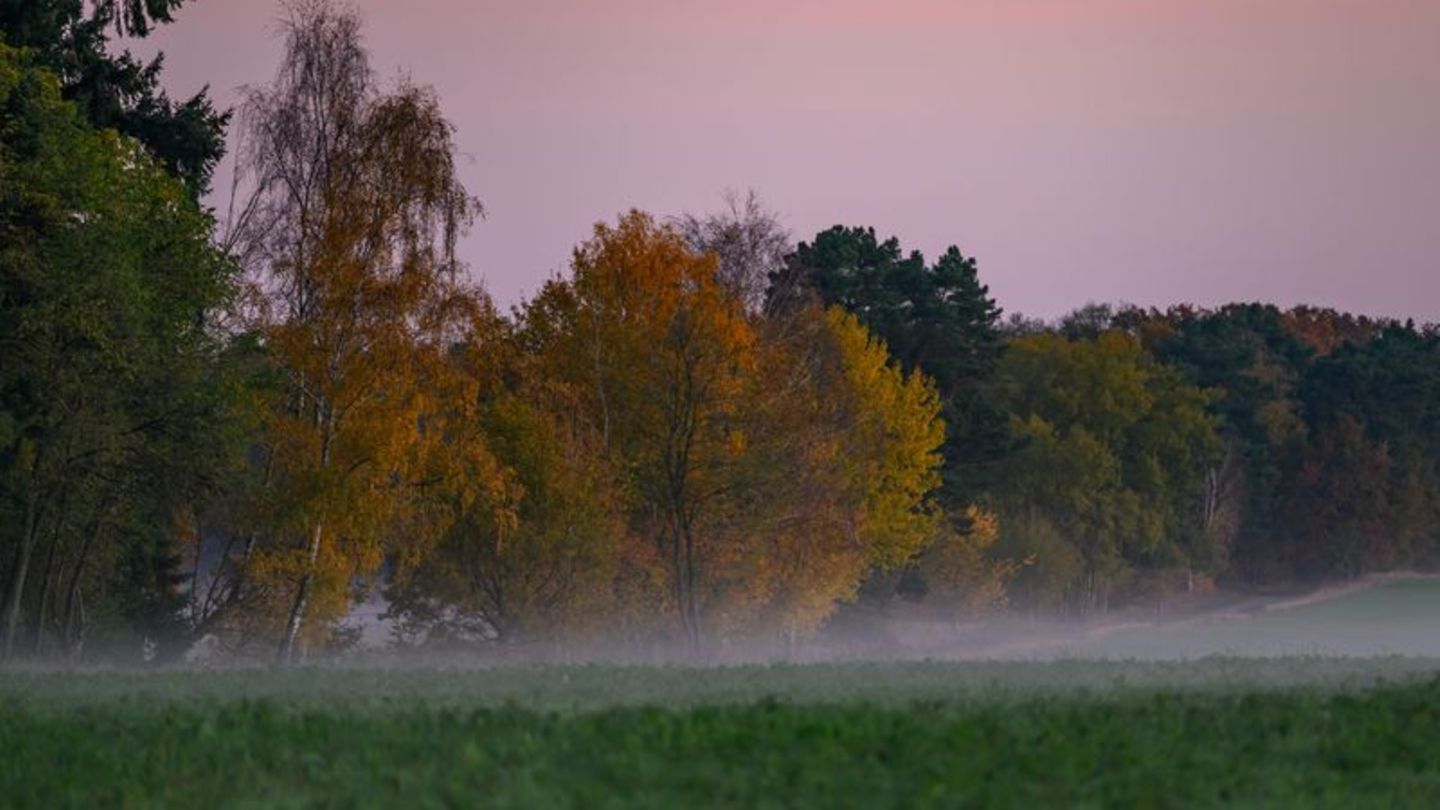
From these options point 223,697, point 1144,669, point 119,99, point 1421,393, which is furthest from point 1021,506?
point 223,697

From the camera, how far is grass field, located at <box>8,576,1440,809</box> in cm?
1571

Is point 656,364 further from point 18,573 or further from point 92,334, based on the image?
point 92,334

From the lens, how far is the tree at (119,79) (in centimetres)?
4562

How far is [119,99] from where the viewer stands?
4906cm

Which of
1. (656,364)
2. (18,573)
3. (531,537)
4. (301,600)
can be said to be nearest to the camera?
(18,573)

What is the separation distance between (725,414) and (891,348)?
3676cm

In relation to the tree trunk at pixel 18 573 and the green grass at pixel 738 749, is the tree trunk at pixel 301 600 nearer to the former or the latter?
the tree trunk at pixel 18 573

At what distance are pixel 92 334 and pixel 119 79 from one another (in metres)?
11.2

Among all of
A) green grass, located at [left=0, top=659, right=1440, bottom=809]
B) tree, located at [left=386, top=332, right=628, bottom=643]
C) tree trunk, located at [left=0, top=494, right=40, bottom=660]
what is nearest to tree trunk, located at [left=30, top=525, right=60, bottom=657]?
tree trunk, located at [left=0, top=494, right=40, bottom=660]

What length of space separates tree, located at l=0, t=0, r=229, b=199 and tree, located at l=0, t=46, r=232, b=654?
1464mm

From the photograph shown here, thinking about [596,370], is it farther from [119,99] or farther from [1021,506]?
[1021,506]

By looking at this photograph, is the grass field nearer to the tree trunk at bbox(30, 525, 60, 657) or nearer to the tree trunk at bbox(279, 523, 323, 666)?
the tree trunk at bbox(30, 525, 60, 657)

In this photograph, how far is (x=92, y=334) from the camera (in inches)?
1558

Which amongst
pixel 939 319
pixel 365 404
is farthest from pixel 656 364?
pixel 939 319
